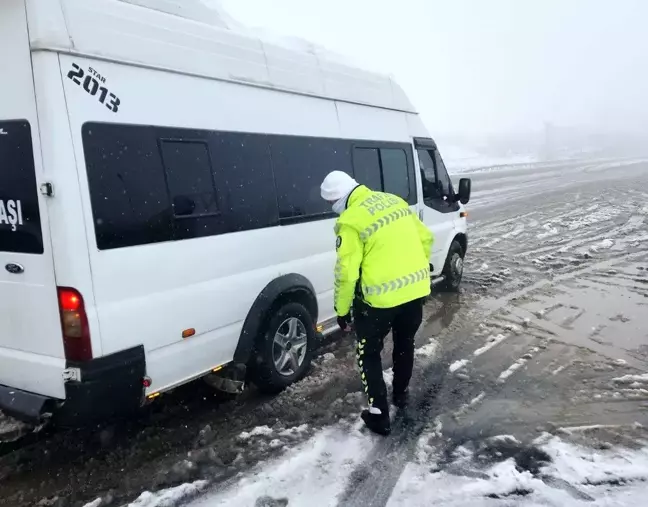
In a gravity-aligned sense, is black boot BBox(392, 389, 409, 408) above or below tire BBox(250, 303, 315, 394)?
below

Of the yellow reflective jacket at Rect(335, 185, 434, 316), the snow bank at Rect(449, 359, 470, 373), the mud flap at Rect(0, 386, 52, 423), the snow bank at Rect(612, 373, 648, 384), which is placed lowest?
the snow bank at Rect(612, 373, 648, 384)

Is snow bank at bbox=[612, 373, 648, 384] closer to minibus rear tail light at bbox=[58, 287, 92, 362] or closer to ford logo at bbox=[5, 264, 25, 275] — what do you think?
minibus rear tail light at bbox=[58, 287, 92, 362]

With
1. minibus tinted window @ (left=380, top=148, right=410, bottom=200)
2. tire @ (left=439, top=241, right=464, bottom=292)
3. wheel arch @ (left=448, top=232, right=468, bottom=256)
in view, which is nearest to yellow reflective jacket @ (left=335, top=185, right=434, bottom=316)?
minibus tinted window @ (left=380, top=148, right=410, bottom=200)

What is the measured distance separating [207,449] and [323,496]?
3.14 feet

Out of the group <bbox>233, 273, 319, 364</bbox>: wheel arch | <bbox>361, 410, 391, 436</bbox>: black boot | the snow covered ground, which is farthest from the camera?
<bbox>233, 273, 319, 364</bbox>: wheel arch

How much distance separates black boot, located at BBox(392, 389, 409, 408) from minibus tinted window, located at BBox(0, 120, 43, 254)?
2819mm

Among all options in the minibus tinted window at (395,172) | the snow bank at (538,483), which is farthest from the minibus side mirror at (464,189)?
the snow bank at (538,483)

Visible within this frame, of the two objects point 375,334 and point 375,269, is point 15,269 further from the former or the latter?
point 375,334

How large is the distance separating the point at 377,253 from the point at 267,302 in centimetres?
102

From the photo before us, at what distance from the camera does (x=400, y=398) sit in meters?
4.62

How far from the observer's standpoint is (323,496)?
3.34 metres

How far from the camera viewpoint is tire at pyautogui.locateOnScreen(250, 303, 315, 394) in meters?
4.50

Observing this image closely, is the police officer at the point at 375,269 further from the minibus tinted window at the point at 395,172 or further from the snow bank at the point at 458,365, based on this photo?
the minibus tinted window at the point at 395,172

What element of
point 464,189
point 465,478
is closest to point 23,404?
point 465,478
